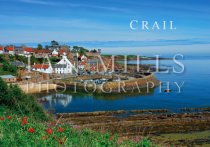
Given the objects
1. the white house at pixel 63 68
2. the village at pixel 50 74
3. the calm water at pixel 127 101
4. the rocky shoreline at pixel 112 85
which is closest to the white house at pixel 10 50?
the village at pixel 50 74

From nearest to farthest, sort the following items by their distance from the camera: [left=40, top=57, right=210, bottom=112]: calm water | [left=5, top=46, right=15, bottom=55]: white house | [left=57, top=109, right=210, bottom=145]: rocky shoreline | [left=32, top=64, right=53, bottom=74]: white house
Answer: [left=57, top=109, right=210, bottom=145]: rocky shoreline < [left=40, top=57, right=210, bottom=112]: calm water < [left=32, top=64, right=53, bottom=74]: white house < [left=5, top=46, right=15, bottom=55]: white house

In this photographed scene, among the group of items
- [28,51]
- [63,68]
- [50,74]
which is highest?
[28,51]

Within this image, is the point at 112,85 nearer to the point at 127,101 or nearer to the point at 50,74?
the point at 127,101

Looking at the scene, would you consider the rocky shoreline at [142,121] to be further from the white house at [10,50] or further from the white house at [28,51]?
the white house at [28,51]

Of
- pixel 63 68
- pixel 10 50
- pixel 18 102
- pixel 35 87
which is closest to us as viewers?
pixel 18 102

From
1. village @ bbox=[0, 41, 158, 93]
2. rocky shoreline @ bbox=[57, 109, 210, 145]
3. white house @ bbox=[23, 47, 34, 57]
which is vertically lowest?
rocky shoreline @ bbox=[57, 109, 210, 145]

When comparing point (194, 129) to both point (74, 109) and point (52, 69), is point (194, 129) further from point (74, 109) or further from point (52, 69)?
point (52, 69)

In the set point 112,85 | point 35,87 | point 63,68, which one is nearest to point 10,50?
point 63,68

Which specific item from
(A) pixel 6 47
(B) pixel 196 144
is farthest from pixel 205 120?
(A) pixel 6 47

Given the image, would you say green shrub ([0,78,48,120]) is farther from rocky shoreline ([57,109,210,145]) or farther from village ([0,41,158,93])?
village ([0,41,158,93])

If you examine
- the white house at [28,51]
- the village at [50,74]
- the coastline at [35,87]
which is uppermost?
the white house at [28,51]

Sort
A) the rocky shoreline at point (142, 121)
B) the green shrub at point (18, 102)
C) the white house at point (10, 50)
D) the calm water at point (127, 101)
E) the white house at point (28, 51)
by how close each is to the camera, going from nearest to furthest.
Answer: the green shrub at point (18, 102), the rocky shoreline at point (142, 121), the calm water at point (127, 101), the white house at point (10, 50), the white house at point (28, 51)

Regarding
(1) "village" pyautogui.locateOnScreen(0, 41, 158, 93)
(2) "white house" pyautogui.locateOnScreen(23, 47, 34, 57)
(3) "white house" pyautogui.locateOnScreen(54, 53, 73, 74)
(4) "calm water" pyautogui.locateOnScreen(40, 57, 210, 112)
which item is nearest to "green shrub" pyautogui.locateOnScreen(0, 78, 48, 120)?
(4) "calm water" pyautogui.locateOnScreen(40, 57, 210, 112)

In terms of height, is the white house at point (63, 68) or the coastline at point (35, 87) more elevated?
the white house at point (63, 68)
